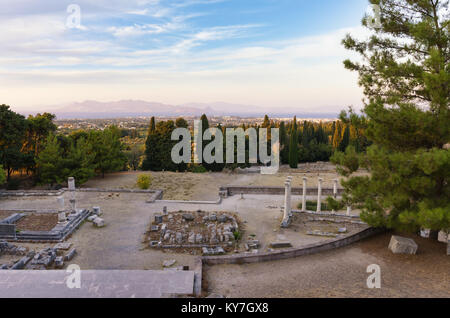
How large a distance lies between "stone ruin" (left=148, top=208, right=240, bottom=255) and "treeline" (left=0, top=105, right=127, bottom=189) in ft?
37.0

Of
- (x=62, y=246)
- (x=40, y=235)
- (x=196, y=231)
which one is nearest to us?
(x=62, y=246)

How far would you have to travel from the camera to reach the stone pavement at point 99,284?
7621 millimetres

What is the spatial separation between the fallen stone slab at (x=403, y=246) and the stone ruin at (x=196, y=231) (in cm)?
573

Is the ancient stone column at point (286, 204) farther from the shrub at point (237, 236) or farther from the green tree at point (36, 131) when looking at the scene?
the green tree at point (36, 131)

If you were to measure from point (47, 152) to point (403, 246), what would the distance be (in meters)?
22.6

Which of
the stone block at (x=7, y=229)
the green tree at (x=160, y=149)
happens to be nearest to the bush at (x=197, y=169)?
the green tree at (x=160, y=149)

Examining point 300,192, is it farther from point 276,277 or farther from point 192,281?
point 192,281

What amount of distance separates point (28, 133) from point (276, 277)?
1021 inches

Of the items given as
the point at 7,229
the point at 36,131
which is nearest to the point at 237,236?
the point at 7,229

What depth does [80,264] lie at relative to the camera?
1038cm

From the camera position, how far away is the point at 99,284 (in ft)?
26.6

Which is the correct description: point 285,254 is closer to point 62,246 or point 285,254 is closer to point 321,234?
point 321,234

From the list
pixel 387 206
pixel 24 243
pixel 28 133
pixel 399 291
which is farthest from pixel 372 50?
pixel 28 133

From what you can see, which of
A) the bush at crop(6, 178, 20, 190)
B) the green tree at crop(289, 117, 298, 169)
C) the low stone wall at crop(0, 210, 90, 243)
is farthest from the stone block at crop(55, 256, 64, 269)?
the green tree at crop(289, 117, 298, 169)
